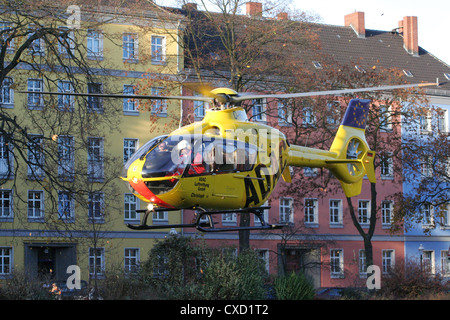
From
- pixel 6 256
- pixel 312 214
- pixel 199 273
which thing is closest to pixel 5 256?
pixel 6 256

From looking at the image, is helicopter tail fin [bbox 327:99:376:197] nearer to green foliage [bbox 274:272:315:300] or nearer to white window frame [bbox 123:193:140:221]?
green foliage [bbox 274:272:315:300]

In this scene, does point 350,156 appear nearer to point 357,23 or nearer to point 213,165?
point 213,165

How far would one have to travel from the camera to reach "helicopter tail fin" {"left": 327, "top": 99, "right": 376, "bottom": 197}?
2203cm

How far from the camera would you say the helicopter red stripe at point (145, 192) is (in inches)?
655

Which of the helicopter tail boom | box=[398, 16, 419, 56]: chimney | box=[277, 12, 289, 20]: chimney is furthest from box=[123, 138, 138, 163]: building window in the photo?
box=[398, 16, 419, 56]: chimney

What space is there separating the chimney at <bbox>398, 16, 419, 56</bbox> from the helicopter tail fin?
38284mm

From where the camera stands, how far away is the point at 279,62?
35.8 metres

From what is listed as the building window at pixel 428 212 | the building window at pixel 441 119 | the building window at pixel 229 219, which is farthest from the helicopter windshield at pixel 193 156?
the building window at pixel 229 219

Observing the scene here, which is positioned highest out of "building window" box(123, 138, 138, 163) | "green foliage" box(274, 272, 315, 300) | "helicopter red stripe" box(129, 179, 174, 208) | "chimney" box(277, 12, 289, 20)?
"chimney" box(277, 12, 289, 20)

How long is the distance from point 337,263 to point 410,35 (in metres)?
21.4

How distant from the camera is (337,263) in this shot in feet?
162

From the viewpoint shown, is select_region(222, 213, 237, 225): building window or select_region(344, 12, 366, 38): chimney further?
select_region(344, 12, 366, 38): chimney
